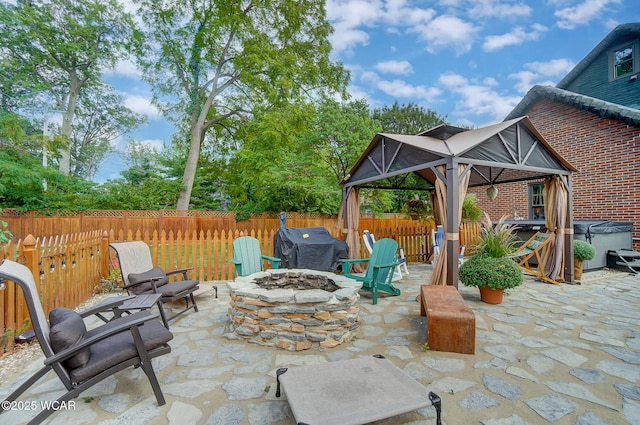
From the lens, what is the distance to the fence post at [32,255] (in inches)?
114

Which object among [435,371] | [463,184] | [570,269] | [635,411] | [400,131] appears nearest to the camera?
A: [635,411]

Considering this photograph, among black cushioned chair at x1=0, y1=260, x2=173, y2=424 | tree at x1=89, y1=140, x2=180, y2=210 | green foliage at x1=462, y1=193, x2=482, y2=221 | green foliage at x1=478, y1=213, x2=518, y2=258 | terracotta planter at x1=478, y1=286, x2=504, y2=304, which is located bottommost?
terracotta planter at x1=478, y1=286, x2=504, y2=304

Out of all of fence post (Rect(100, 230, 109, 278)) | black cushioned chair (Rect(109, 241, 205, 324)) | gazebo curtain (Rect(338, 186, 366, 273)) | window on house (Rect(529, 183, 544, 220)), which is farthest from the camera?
window on house (Rect(529, 183, 544, 220))

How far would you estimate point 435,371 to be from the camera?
8.00 feet

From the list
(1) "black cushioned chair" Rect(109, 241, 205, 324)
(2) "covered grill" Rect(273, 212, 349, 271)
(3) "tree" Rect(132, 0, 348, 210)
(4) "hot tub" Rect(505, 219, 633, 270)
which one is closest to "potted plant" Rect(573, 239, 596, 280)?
(4) "hot tub" Rect(505, 219, 633, 270)

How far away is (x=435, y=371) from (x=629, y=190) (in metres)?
8.76

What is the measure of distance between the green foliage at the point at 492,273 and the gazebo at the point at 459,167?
230 mm

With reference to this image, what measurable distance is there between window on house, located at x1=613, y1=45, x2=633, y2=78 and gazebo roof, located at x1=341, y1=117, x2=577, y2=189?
7698 millimetres

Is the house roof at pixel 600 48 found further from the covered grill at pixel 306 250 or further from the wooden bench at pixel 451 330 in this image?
the wooden bench at pixel 451 330

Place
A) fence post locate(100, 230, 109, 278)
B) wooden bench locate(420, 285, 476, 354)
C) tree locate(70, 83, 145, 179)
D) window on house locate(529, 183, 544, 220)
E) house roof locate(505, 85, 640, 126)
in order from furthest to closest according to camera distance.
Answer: tree locate(70, 83, 145, 179) < window on house locate(529, 183, 544, 220) < house roof locate(505, 85, 640, 126) < fence post locate(100, 230, 109, 278) < wooden bench locate(420, 285, 476, 354)

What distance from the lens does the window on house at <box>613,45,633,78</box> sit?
9734 millimetres

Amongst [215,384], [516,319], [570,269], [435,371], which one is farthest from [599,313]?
[215,384]

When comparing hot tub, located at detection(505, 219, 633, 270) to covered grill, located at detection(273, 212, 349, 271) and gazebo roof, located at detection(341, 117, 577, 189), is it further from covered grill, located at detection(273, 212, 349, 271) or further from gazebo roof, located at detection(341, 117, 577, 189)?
covered grill, located at detection(273, 212, 349, 271)

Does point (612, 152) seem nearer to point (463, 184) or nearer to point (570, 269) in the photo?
point (570, 269)
